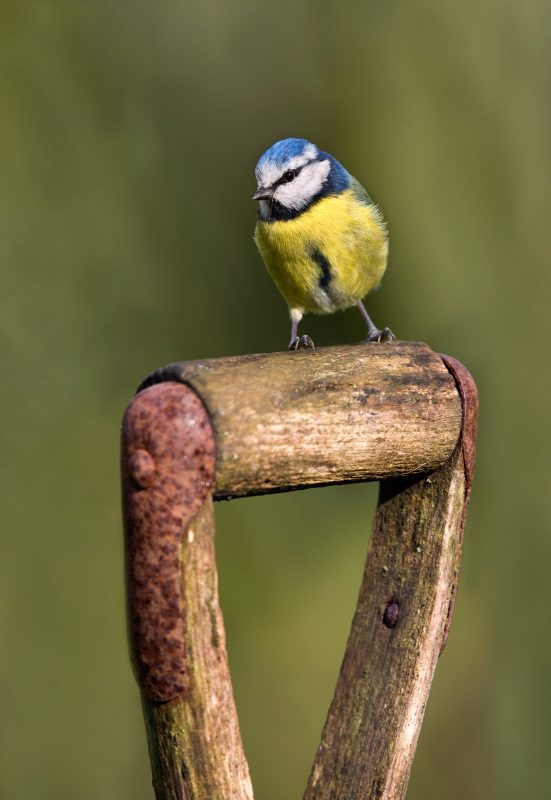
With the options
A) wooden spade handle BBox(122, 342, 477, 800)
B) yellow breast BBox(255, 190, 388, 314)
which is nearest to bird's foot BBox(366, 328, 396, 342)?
yellow breast BBox(255, 190, 388, 314)

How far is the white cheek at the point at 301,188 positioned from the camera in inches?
69.8

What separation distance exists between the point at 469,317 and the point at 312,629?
3.38 feet

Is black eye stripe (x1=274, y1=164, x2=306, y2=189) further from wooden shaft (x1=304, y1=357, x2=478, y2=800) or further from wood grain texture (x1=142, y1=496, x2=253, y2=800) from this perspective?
wood grain texture (x1=142, y1=496, x2=253, y2=800)

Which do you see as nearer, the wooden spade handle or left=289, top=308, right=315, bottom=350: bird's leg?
the wooden spade handle

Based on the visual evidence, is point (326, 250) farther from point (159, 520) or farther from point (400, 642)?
point (159, 520)

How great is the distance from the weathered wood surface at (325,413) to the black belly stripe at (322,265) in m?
0.70

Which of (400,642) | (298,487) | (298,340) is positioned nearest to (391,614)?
(400,642)

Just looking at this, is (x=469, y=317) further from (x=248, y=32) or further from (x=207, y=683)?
(x=207, y=683)

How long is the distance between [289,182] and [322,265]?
16cm

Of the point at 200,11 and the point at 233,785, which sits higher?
the point at 200,11

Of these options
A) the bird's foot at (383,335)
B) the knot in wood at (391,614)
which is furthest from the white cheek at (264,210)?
the knot in wood at (391,614)

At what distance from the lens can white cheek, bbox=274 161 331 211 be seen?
5.82 ft

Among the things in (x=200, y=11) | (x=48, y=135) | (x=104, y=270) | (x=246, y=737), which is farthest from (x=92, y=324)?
(x=246, y=737)

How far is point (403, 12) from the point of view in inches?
111
